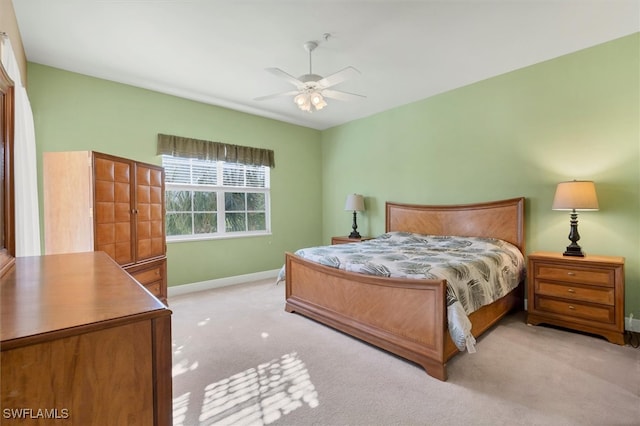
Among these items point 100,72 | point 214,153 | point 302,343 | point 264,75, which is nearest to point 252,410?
point 302,343

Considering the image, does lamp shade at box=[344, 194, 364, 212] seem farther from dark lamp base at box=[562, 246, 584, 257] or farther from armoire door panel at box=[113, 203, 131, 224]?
armoire door panel at box=[113, 203, 131, 224]

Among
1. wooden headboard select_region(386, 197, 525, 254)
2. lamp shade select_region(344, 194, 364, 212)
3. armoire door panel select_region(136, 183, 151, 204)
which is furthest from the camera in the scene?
lamp shade select_region(344, 194, 364, 212)

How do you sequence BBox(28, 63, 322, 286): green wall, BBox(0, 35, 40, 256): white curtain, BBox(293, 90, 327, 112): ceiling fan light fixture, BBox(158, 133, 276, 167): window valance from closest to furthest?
BBox(0, 35, 40, 256): white curtain
BBox(293, 90, 327, 112): ceiling fan light fixture
BBox(28, 63, 322, 286): green wall
BBox(158, 133, 276, 167): window valance

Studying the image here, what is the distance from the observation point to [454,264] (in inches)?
94.7

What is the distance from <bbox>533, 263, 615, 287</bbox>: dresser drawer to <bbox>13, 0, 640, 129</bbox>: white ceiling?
2158 millimetres

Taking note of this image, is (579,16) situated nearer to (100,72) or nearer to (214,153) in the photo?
(214,153)

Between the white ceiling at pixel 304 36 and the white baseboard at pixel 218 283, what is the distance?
8.87 feet

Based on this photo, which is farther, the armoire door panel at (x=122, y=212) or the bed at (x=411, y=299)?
the armoire door panel at (x=122, y=212)

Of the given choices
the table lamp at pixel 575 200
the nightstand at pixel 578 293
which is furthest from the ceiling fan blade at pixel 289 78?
the nightstand at pixel 578 293

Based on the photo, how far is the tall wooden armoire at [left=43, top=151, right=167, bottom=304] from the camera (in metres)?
2.53

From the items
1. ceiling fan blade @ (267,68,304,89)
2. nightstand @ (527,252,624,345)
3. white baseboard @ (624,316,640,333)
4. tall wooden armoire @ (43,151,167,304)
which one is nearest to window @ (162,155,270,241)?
tall wooden armoire @ (43,151,167,304)

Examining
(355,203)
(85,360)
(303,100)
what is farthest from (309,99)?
(85,360)

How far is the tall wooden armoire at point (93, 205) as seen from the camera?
2.53 metres

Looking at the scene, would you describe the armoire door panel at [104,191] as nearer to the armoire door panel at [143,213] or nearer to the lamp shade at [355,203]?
the armoire door panel at [143,213]
